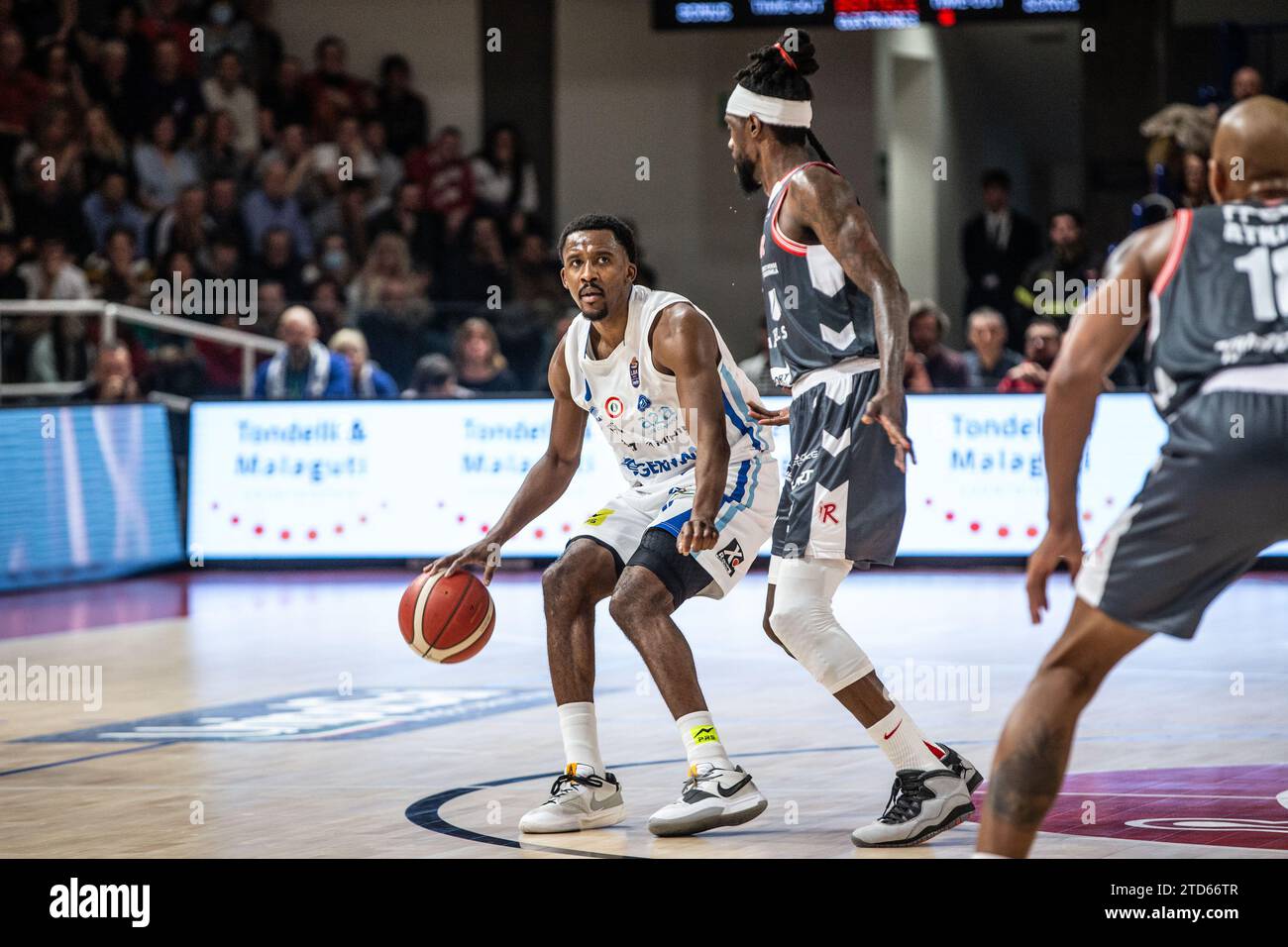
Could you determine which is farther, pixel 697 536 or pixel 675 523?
pixel 675 523

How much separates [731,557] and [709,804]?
2.58 ft

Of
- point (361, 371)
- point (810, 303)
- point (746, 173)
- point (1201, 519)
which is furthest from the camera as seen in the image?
point (361, 371)

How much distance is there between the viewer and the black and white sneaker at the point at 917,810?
5.25m

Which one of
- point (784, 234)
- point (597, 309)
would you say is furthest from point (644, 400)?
point (784, 234)

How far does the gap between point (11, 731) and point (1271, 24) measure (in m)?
12.3

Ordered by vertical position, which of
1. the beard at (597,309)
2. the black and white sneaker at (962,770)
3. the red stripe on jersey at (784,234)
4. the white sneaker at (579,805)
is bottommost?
the white sneaker at (579,805)

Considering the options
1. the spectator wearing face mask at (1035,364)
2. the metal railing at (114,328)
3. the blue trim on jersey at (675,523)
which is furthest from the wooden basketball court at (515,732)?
the metal railing at (114,328)

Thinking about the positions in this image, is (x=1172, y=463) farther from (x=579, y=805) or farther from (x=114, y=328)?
(x=114, y=328)

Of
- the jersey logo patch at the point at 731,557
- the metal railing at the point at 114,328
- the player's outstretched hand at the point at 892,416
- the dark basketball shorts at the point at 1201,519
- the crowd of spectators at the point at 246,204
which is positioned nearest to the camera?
the dark basketball shorts at the point at 1201,519

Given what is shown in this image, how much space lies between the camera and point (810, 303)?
18.2 feet

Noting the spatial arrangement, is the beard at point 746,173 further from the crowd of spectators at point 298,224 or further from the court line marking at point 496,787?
the crowd of spectators at point 298,224

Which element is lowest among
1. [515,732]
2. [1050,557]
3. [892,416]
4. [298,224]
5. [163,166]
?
[515,732]

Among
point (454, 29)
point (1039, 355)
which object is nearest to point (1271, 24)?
point (1039, 355)
